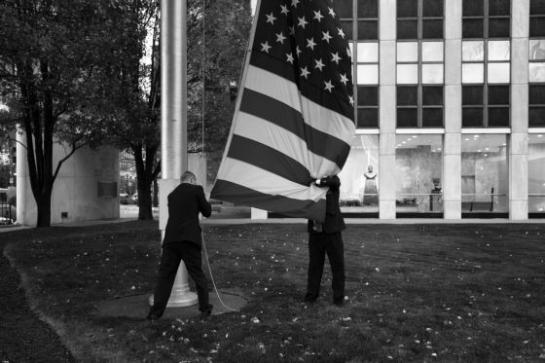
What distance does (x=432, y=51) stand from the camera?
25.2 m

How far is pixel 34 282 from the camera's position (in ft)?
29.3

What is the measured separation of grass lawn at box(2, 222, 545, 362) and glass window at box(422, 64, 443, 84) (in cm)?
1277

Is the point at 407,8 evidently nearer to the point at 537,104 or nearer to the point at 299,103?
the point at 537,104

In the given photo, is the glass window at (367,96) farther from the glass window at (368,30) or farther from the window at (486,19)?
the window at (486,19)

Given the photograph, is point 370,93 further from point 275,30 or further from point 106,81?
point 275,30

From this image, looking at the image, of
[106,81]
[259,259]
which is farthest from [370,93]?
[259,259]

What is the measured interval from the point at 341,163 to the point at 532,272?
222 inches

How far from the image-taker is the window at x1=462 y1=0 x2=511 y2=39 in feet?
82.2

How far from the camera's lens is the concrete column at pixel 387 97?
82.7 ft

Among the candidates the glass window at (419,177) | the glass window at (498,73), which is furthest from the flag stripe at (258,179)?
the glass window at (498,73)

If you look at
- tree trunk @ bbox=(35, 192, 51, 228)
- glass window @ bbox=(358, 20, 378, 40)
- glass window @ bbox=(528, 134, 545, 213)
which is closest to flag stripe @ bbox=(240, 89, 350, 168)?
tree trunk @ bbox=(35, 192, 51, 228)

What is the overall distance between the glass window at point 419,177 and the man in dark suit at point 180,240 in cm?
2058

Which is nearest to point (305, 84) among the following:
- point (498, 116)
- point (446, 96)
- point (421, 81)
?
point (421, 81)

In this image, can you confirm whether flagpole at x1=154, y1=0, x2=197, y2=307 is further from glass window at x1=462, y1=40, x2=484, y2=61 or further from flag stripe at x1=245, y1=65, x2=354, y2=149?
glass window at x1=462, y1=40, x2=484, y2=61
